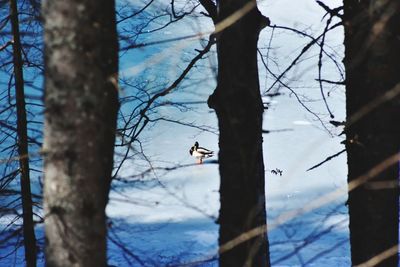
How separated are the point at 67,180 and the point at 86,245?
368 millimetres

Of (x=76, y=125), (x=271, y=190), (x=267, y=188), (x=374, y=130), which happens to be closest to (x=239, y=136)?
(x=374, y=130)

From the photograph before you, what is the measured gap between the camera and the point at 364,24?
469cm

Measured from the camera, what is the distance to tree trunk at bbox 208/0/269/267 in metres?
4.35

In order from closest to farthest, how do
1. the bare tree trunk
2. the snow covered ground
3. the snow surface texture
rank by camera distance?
the bare tree trunk → the snow surface texture → the snow covered ground

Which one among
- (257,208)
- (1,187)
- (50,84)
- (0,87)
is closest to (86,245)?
(50,84)

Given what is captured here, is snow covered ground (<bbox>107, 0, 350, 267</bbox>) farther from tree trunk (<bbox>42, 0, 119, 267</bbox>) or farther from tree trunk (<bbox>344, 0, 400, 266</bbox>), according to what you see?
tree trunk (<bbox>42, 0, 119, 267</bbox>)

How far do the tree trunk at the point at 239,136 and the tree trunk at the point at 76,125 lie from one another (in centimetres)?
165

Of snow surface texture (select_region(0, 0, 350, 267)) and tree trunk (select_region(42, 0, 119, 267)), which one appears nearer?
tree trunk (select_region(42, 0, 119, 267))

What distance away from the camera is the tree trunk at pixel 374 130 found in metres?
4.59

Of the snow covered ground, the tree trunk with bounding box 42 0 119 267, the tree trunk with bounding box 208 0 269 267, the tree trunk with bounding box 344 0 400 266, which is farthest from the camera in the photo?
the snow covered ground

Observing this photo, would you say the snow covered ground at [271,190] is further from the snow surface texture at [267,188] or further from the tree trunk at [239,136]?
the tree trunk at [239,136]

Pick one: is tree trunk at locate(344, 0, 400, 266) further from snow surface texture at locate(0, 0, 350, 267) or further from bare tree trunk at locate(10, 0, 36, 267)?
bare tree trunk at locate(10, 0, 36, 267)

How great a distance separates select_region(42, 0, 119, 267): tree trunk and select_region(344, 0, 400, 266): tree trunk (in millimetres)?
2501

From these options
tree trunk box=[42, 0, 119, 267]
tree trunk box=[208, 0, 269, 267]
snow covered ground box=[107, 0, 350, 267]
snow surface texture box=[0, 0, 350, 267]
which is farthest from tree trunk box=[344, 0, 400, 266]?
snow covered ground box=[107, 0, 350, 267]
